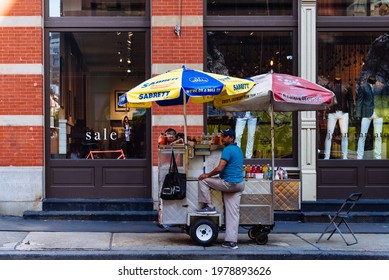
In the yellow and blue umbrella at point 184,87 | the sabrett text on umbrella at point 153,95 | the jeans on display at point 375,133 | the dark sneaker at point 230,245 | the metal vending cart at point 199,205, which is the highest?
the yellow and blue umbrella at point 184,87

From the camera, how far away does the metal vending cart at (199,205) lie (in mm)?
9492

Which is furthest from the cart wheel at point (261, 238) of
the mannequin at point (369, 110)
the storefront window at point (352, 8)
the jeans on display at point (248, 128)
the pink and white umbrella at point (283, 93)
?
the storefront window at point (352, 8)

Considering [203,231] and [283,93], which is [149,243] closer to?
[203,231]

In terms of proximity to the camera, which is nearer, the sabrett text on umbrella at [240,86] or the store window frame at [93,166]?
the sabrett text on umbrella at [240,86]

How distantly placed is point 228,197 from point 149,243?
1574 millimetres

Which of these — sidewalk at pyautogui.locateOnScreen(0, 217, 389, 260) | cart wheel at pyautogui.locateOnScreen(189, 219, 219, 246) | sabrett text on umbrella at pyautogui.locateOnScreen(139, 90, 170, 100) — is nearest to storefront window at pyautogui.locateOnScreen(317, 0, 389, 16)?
sidewalk at pyautogui.locateOnScreen(0, 217, 389, 260)

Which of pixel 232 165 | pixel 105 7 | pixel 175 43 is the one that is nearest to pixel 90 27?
pixel 105 7

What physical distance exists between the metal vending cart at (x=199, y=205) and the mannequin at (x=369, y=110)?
444cm

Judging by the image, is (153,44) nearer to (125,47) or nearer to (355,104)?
(125,47)

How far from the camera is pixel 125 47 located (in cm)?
1279

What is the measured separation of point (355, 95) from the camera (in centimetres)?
1323

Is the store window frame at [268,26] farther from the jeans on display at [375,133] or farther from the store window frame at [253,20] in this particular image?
the jeans on display at [375,133]

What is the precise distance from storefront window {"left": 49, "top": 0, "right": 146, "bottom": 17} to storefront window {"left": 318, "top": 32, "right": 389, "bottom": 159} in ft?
14.0

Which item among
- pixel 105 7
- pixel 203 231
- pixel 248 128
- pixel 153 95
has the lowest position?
pixel 203 231
